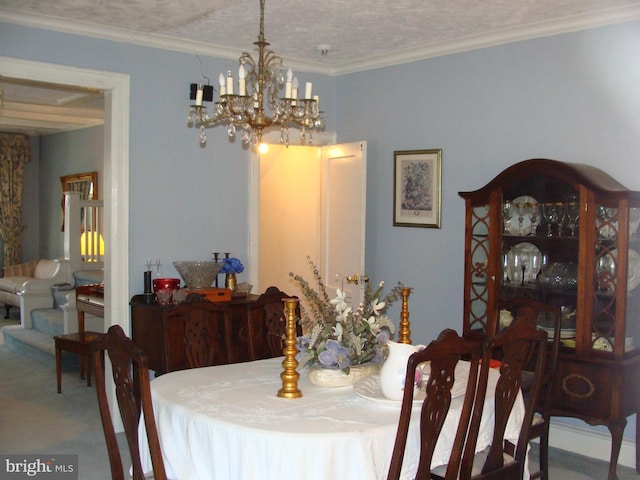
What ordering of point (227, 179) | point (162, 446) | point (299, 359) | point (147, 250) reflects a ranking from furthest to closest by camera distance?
point (227, 179)
point (147, 250)
point (299, 359)
point (162, 446)

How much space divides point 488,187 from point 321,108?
1.92m

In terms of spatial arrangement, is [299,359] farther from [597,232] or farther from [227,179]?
[227,179]

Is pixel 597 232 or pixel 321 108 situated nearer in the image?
pixel 597 232

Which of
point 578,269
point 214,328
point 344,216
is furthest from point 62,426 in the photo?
point 578,269

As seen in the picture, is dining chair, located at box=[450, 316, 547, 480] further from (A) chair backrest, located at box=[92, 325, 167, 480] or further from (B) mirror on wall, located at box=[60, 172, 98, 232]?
(B) mirror on wall, located at box=[60, 172, 98, 232]

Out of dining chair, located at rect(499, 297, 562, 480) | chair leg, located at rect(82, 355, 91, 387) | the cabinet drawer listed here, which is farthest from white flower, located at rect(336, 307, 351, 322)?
chair leg, located at rect(82, 355, 91, 387)

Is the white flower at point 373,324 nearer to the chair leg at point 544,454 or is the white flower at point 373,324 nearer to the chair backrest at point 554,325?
the chair backrest at point 554,325

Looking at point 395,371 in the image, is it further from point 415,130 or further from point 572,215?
point 415,130

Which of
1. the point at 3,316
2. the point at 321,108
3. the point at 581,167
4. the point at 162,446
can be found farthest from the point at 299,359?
the point at 3,316

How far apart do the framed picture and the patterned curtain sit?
6863 millimetres

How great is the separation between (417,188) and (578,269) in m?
1.56

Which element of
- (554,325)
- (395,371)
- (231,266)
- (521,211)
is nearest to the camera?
(395,371)

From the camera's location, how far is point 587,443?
4.21m

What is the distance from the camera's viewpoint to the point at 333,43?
479cm
